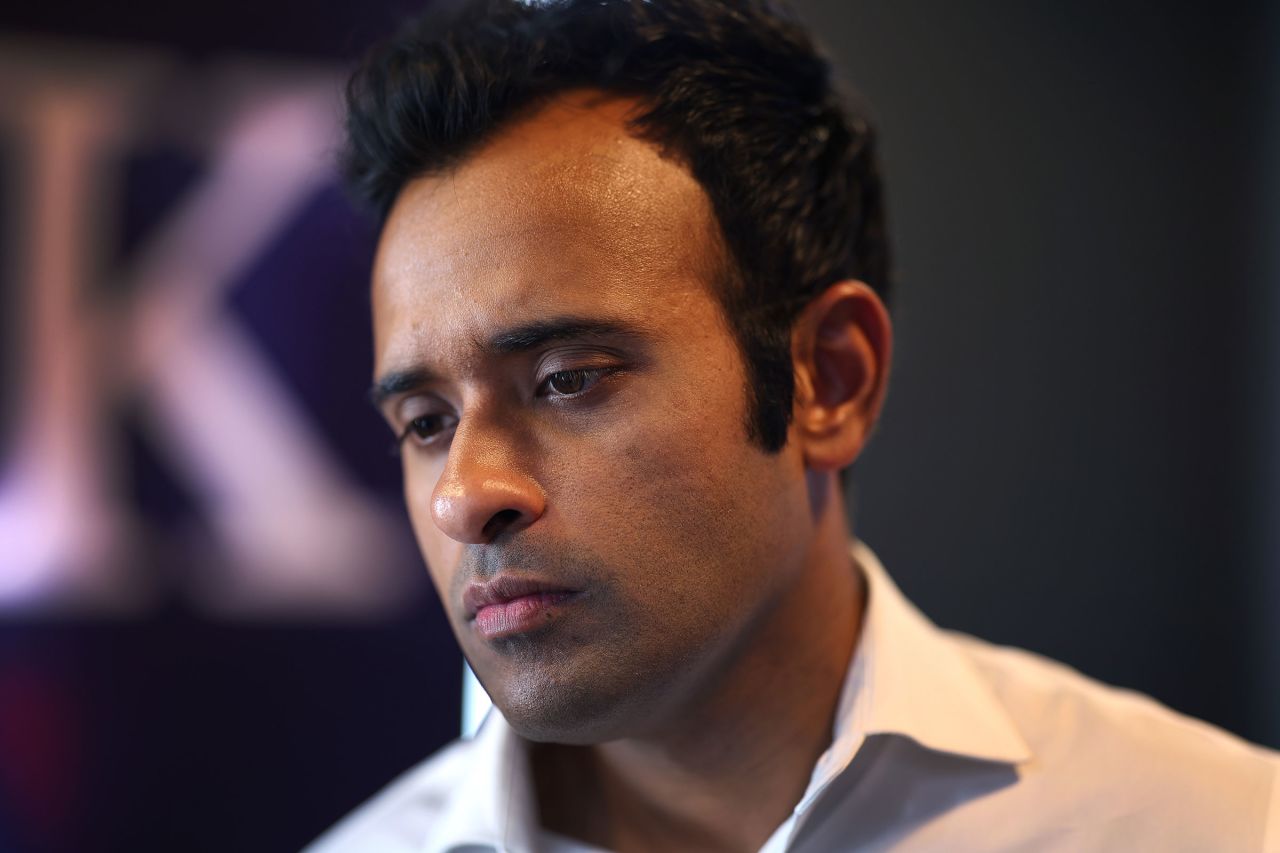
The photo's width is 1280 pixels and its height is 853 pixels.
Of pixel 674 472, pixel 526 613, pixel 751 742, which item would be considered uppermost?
pixel 674 472

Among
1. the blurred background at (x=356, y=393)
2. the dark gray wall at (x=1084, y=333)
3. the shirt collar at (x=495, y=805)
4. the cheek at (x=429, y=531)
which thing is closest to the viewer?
the cheek at (x=429, y=531)

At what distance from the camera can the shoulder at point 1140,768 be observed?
4.44 ft

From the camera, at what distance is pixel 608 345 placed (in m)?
1.26

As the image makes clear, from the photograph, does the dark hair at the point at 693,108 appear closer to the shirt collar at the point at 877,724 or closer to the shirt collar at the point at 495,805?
the shirt collar at the point at 877,724

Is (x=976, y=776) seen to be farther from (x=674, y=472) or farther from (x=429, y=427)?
(x=429, y=427)

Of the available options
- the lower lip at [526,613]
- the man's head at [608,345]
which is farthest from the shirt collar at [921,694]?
the lower lip at [526,613]

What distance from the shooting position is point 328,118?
2.23 metres

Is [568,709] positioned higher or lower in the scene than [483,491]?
lower

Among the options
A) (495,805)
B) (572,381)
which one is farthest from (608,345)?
(495,805)

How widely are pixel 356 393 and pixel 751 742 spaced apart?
118cm

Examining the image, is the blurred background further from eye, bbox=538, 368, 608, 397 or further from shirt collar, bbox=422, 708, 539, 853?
eye, bbox=538, 368, 608, 397

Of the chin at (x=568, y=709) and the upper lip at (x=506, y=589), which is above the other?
the upper lip at (x=506, y=589)

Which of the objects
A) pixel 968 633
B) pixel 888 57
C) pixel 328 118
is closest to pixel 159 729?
pixel 328 118

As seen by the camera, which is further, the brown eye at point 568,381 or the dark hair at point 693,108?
the dark hair at point 693,108
